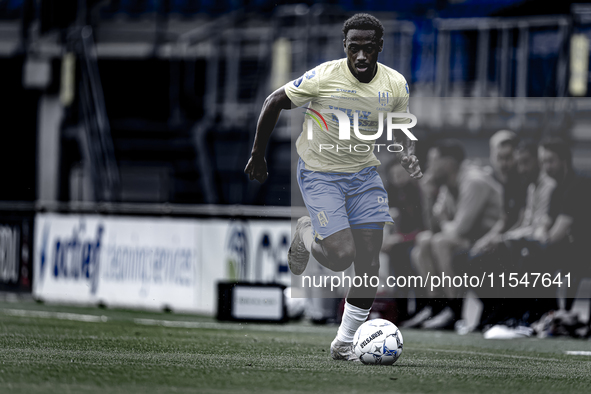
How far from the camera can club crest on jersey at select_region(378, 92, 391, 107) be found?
7296 millimetres

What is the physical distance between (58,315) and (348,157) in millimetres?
5266

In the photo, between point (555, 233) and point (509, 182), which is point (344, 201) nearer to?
point (509, 182)

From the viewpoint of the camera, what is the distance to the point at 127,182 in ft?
76.9

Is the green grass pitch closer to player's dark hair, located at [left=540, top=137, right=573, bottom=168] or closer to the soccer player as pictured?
the soccer player

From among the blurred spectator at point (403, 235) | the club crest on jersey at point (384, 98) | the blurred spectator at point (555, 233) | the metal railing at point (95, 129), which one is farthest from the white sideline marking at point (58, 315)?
the metal railing at point (95, 129)

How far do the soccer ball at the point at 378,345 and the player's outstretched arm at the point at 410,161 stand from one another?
1397 mm

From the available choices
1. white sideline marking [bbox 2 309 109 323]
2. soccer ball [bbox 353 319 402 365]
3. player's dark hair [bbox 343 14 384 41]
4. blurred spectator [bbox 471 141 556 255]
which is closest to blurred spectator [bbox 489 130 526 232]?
blurred spectator [bbox 471 141 556 255]

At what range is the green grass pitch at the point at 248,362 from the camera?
17.1 feet

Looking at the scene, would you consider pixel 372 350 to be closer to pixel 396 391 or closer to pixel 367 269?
pixel 367 269

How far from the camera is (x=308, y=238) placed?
752 cm

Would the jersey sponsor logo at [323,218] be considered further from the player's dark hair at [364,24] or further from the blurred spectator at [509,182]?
the blurred spectator at [509,182]

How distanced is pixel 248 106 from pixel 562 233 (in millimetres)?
8455

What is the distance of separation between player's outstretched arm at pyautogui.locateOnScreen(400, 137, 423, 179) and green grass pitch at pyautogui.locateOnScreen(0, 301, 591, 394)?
1.32 metres

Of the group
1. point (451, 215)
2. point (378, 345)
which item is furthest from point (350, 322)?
point (451, 215)
